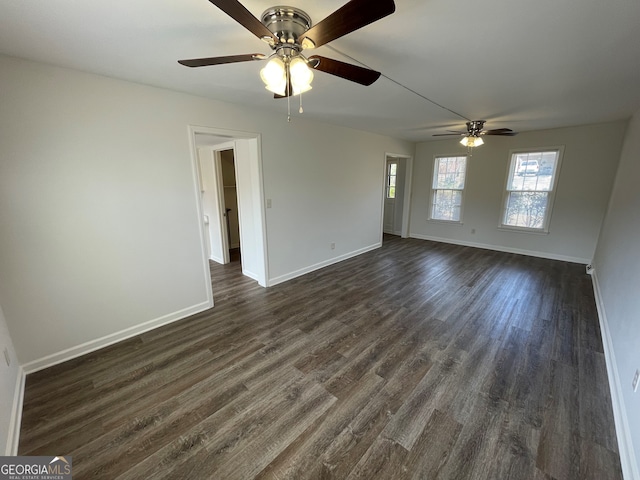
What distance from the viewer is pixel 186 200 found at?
2775mm

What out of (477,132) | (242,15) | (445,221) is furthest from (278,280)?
(445,221)

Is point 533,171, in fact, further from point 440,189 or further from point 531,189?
point 440,189

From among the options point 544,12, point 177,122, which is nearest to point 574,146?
point 544,12

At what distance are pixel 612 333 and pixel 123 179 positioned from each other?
466cm

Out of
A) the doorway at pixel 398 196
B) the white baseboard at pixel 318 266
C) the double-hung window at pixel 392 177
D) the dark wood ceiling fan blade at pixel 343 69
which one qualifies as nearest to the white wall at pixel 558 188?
the doorway at pixel 398 196

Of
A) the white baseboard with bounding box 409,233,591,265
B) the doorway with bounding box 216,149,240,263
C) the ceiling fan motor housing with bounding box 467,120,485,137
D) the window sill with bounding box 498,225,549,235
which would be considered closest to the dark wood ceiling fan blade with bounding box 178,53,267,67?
the ceiling fan motor housing with bounding box 467,120,485,137

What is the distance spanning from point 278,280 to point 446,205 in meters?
4.55

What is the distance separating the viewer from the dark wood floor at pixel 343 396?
145 cm

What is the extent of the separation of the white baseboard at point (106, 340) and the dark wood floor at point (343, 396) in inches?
3.1

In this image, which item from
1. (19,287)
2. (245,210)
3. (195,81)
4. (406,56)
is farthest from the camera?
(245,210)

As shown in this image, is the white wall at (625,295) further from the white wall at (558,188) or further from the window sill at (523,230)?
the window sill at (523,230)

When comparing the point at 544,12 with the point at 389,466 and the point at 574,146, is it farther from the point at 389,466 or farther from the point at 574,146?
the point at 574,146

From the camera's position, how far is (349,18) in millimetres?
1059

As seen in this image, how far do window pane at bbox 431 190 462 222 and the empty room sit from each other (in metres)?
2.18
